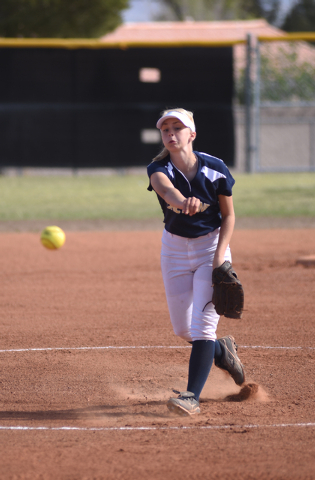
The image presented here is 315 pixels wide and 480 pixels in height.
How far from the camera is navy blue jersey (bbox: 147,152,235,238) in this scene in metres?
3.63

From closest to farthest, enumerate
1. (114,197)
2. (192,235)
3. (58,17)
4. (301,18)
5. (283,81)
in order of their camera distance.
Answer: (192,235) → (114,197) → (58,17) → (283,81) → (301,18)

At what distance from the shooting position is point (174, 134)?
357cm

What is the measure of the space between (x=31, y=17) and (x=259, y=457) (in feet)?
69.3

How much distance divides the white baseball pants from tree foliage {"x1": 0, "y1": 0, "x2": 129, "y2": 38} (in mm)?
19490

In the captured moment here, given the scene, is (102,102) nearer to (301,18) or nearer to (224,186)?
(224,186)

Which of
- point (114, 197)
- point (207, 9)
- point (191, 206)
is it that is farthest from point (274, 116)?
point (207, 9)

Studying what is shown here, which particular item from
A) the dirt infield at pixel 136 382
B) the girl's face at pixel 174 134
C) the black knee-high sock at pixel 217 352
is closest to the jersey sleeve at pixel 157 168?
the girl's face at pixel 174 134

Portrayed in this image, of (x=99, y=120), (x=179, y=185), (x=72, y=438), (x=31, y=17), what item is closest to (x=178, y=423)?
(x=72, y=438)

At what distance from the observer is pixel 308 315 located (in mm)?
5809

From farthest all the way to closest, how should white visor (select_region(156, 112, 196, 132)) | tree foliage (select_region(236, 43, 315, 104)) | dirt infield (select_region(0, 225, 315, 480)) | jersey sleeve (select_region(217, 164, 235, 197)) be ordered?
tree foliage (select_region(236, 43, 315, 104)) < jersey sleeve (select_region(217, 164, 235, 197)) < white visor (select_region(156, 112, 196, 132)) < dirt infield (select_region(0, 225, 315, 480))

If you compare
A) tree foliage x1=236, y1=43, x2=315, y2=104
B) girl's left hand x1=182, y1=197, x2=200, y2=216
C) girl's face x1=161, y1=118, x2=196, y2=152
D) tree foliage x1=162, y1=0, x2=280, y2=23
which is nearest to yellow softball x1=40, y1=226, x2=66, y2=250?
girl's face x1=161, y1=118, x2=196, y2=152

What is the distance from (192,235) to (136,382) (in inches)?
45.6

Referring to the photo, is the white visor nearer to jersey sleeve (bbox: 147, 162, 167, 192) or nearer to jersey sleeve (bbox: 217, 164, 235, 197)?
jersey sleeve (bbox: 147, 162, 167, 192)

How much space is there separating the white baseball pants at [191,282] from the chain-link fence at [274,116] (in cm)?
1458
